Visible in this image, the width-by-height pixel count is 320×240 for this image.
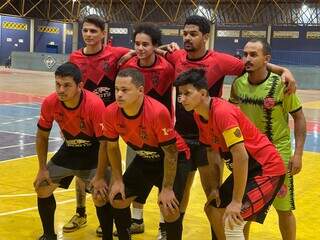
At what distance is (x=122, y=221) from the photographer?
4.45 metres

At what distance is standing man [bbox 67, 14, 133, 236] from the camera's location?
5.11 m

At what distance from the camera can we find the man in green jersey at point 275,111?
4387mm

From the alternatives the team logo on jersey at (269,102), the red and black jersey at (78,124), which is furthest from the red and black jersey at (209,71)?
the red and black jersey at (78,124)

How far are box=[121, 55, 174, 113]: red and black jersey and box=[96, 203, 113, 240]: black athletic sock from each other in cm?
119

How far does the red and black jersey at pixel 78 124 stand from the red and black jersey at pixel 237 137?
115cm

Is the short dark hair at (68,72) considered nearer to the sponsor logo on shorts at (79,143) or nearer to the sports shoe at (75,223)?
the sponsor logo on shorts at (79,143)

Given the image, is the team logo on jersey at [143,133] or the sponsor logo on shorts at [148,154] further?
the sponsor logo on shorts at [148,154]

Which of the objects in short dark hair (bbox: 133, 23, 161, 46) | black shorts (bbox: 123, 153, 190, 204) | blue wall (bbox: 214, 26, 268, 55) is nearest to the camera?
black shorts (bbox: 123, 153, 190, 204)

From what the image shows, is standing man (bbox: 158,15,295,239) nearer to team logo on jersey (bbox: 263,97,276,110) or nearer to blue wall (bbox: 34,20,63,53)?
team logo on jersey (bbox: 263,97,276,110)

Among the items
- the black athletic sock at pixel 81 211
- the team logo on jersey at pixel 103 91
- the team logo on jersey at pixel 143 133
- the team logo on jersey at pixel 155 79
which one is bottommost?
the black athletic sock at pixel 81 211

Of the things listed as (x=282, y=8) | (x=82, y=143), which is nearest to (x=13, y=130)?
(x=82, y=143)

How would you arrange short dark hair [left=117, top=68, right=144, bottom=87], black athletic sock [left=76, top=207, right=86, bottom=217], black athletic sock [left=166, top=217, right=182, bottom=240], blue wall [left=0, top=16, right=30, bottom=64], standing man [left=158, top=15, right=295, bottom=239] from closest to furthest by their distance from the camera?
short dark hair [left=117, top=68, right=144, bottom=87] → black athletic sock [left=166, top=217, right=182, bottom=240] → standing man [left=158, top=15, right=295, bottom=239] → black athletic sock [left=76, top=207, right=86, bottom=217] → blue wall [left=0, top=16, right=30, bottom=64]

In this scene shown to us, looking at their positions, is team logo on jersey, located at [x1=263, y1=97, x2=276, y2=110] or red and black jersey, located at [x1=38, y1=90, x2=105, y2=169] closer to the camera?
team logo on jersey, located at [x1=263, y1=97, x2=276, y2=110]

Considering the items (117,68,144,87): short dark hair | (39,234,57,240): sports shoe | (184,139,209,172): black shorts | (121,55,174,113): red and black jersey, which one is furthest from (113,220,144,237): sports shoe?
(117,68,144,87): short dark hair
